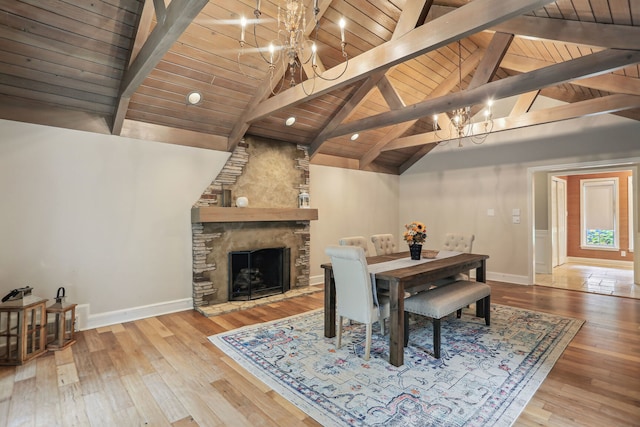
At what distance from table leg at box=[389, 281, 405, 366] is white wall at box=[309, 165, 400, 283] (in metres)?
3.14

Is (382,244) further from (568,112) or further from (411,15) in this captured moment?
(568,112)

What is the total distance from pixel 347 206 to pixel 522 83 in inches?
148

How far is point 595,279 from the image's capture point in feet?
19.7

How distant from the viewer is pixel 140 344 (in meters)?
3.11

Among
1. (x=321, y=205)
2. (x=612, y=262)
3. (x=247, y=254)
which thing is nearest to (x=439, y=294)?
(x=247, y=254)

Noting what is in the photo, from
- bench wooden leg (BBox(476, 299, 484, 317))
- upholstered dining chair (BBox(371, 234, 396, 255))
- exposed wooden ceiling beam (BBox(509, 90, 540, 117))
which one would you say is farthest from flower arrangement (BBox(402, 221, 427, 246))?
exposed wooden ceiling beam (BBox(509, 90, 540, 117))

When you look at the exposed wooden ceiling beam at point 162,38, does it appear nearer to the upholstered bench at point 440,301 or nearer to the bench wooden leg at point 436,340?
the upholstered bench at point 440,301

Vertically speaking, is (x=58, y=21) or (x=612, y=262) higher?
(x=58, y=21)

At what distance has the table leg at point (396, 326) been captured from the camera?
2643 mm

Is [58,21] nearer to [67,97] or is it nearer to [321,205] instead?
[67,97]

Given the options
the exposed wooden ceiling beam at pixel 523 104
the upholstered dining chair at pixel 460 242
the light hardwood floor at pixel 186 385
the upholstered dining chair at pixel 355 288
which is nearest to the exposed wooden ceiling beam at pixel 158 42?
the upholstered dining chair at pixel 355 288

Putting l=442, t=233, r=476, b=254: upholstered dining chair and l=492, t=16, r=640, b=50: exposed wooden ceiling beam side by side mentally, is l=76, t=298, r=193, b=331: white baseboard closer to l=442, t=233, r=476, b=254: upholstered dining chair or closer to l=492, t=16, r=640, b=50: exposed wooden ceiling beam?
l=442, t=233, r=476, b=254: upholstered dining chair

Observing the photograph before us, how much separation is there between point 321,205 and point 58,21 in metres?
4.25

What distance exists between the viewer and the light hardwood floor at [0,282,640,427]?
6.54ft
